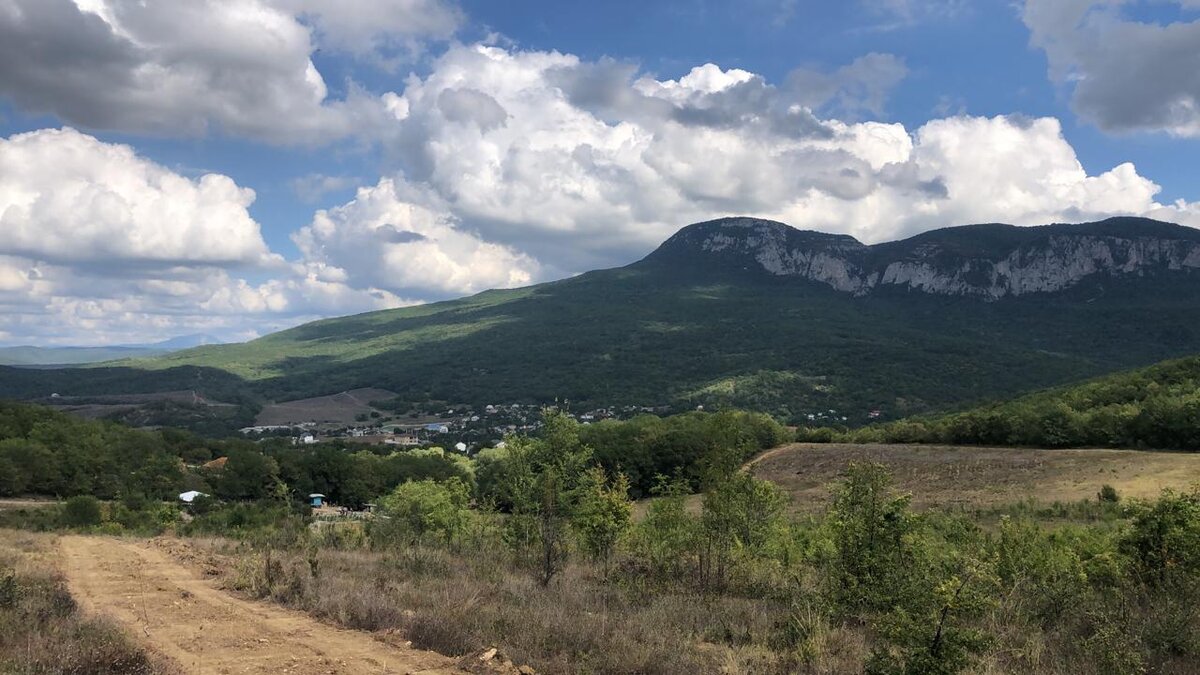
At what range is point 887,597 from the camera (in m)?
8.60

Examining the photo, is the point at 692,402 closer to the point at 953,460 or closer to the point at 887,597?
the point at 953,460

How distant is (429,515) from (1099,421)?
61857 mm

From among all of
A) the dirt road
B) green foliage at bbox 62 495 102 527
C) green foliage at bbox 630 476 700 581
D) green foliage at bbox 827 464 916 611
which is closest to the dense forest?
green foliage at bbox 630 476 700 581

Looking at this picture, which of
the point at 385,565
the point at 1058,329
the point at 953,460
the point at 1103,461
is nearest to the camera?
the point at 385,565

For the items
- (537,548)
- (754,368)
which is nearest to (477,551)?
(537,548)

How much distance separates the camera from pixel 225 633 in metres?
9.25

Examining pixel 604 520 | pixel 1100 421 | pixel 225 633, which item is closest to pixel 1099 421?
pixel 1100 421

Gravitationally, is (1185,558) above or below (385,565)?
above

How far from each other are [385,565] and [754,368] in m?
162

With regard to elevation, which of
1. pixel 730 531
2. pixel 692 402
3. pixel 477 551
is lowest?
pixel 692 402

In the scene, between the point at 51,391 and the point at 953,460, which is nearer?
the point at 953,460

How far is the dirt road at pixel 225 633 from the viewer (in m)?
7.81

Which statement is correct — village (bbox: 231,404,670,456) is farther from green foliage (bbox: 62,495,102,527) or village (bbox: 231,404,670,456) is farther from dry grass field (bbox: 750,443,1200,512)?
green foliage (bbox: 62,495,102,527)

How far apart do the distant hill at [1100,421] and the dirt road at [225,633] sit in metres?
66.2
